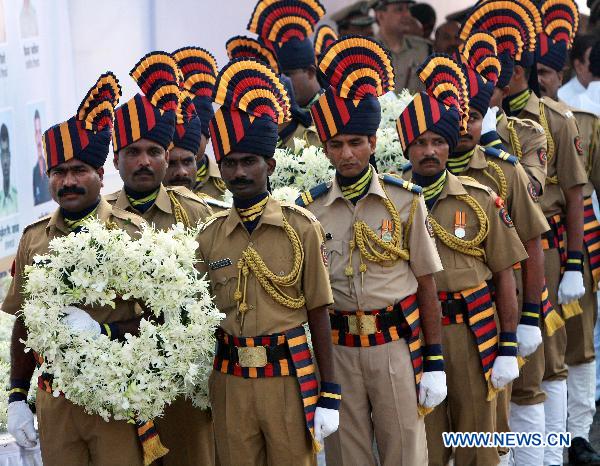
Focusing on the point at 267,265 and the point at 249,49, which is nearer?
the point at 267,265

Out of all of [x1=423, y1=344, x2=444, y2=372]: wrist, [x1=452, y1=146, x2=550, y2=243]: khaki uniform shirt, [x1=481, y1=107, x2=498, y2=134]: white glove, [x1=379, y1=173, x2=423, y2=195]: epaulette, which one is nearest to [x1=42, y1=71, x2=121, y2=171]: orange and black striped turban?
[x1=379, y1=173, x2=423, y2=195]: epaulette

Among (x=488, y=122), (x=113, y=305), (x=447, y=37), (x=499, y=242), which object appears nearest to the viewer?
(x=113, y=305)

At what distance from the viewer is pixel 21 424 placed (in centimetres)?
511

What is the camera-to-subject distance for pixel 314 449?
16.3ft

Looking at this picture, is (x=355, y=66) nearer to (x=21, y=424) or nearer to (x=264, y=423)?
(x=264, y=423)

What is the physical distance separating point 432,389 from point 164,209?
151 centimetres

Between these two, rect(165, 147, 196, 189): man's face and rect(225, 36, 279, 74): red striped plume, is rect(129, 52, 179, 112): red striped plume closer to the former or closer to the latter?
rect(165, 147, 196, 189): man's face

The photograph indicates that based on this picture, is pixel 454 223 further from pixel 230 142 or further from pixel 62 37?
pixel 62 37

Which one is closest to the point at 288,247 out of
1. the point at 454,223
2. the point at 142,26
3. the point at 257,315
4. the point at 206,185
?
the point at 257,315

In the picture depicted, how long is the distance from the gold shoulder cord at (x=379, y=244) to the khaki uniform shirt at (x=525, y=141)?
189 centimetres

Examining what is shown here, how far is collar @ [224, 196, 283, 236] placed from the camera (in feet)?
16.4

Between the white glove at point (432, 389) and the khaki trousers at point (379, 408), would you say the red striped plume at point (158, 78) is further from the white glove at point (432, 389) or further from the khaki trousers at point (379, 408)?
the white glove at point (432, 389)

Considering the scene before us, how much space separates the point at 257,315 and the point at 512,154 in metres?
2.61

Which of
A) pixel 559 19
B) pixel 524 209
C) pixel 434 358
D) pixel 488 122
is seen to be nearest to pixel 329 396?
pixel 434 358
